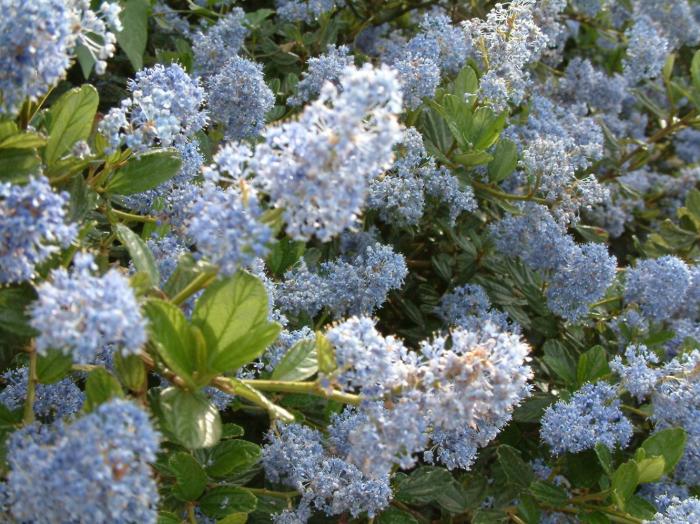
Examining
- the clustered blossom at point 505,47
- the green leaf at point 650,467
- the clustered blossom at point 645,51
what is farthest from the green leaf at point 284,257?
the clustered blossom at point 645,51

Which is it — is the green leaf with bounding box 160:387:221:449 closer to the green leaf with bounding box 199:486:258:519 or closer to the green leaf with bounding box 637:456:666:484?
the green leaf with bounding box 199:486:258:519

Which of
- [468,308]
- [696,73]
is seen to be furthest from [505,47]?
[696,73]

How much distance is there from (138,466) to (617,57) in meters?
4.41

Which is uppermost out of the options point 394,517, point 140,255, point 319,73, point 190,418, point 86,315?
point 86,315

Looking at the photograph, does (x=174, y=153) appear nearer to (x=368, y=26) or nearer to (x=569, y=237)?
(x=569, y=237)

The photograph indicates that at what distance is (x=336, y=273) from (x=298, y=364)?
110 centimetres

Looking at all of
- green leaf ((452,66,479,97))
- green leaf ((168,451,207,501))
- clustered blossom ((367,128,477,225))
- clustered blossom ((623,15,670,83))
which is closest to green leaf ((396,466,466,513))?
green leaf ((168,451,207,501))

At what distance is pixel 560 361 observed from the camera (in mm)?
3416

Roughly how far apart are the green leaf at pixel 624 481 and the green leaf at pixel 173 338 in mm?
1506

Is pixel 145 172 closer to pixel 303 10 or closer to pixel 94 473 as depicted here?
pixel 94 473

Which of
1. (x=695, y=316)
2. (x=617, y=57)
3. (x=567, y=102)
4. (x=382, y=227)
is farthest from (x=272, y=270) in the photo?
(x=617, y=57)

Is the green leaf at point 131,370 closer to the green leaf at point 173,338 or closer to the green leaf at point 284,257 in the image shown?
the green leaf at point 173,338

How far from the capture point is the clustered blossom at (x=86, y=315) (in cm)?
166

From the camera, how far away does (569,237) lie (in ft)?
11.9
